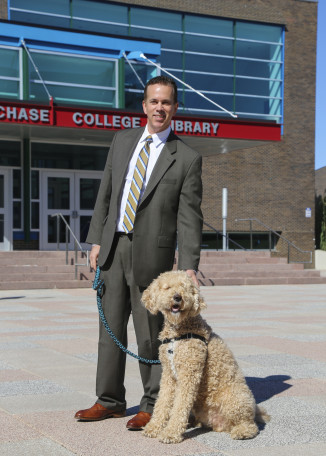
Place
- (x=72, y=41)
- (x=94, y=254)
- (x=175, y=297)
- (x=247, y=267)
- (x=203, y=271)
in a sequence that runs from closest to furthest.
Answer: (x=175, y=297) < (x=94, y=254) < (x=203, y=271) < (x=247, y=267) < (x=72, y=41)

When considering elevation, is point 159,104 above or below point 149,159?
above

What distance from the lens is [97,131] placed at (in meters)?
21.3

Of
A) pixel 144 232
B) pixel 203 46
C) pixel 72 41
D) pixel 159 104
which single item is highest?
pixel 203 46

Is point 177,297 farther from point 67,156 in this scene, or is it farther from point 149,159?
point 67,156

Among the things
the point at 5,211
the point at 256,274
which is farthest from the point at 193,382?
the point at 5,211

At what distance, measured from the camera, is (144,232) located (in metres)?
4.84

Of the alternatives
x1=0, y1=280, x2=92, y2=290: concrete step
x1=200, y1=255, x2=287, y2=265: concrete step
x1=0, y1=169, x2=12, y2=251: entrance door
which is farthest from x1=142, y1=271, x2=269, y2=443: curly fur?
x1=0, y1=169, x2=12, y2=251: entrance door

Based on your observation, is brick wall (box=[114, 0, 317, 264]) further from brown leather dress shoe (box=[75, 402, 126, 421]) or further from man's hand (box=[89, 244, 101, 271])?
brown leather dress shoe (box=[75, 402, 126, 421])

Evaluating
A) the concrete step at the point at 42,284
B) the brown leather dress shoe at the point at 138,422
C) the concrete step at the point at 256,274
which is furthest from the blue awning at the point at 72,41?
the brown leather dress shoe at the point at 138,422

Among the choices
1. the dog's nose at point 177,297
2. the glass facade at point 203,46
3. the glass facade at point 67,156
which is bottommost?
the dog's nose at point 177,297

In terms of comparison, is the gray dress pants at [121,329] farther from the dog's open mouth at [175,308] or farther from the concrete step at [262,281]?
the concrete step at [262,281]

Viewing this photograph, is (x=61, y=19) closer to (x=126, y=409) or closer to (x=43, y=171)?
(x=43, y=171)

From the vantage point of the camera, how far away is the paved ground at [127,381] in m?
4.41

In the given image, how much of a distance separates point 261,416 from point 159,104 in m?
2.25
